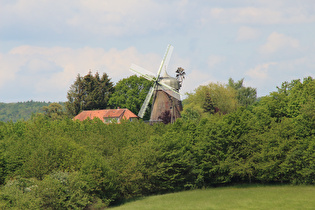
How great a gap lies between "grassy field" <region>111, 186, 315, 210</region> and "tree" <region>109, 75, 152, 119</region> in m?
61.0

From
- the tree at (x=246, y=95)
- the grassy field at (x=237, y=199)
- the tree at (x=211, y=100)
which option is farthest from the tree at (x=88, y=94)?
the grassy field at (x=237, y=199)

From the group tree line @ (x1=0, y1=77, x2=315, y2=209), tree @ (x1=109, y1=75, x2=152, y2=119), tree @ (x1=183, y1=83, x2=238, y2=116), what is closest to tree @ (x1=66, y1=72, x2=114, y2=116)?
tree @ (x1=109, y1=75, x2=152, y2=119)

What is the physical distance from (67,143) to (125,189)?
25.1ft

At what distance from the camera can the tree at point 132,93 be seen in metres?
106

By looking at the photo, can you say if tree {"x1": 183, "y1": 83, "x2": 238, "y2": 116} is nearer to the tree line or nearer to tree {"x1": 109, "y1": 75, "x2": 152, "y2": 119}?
tree {"x1": 109, "y1": 75, "x2": 152, "y2": 119}

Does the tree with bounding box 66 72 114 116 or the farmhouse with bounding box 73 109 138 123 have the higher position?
the tree with bounding box 66 72 114 116

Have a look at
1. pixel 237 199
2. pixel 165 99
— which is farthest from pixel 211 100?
pixel 237 199

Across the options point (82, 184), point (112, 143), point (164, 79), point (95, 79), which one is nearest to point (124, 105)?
point (95, 79)

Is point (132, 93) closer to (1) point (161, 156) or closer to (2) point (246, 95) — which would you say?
(2) point (246, 95)

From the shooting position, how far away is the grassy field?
36.8m

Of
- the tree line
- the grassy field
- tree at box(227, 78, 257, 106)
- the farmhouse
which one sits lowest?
the grassy field

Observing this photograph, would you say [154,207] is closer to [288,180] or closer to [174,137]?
[174,137]

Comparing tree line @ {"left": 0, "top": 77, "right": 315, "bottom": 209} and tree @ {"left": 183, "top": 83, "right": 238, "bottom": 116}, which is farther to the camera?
tree @ {"left": 183, "top": 83, "right": 238, "bottom": 116}

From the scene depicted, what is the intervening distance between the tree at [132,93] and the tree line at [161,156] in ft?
161
